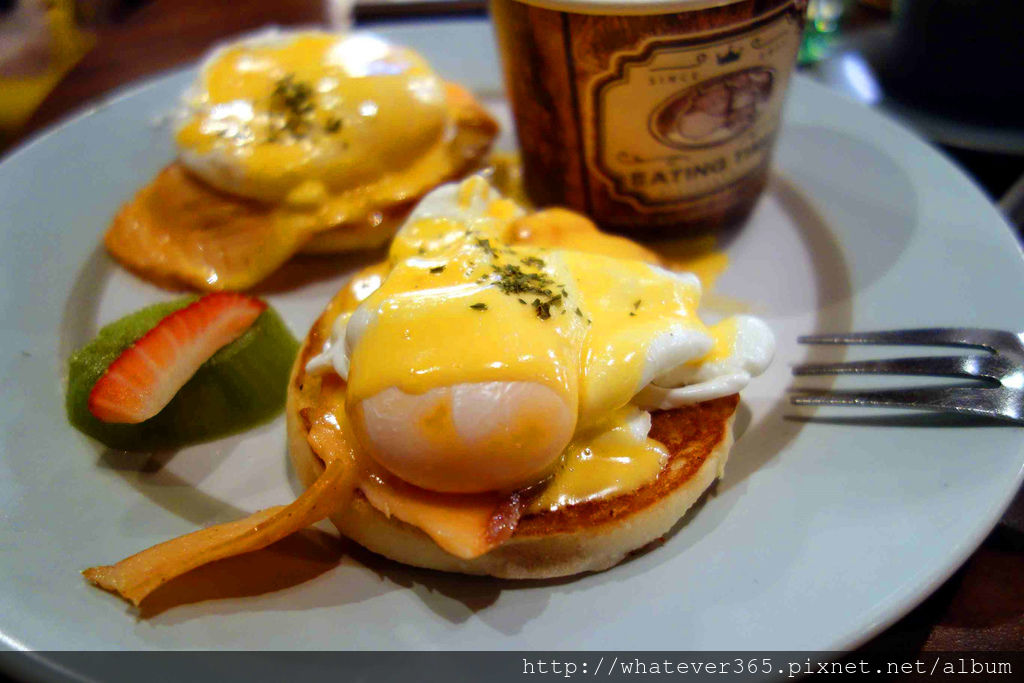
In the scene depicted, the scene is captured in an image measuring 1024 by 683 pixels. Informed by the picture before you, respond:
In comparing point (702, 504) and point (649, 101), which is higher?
point (649, 101)

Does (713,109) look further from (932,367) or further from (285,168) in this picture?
(285,168)

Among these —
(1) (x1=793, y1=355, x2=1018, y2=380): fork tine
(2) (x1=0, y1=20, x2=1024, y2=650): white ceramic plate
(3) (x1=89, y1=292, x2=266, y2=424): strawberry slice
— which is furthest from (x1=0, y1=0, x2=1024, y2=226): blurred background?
(3) (x1=89, y1=292, x2=266, y2=424): strawberry slice

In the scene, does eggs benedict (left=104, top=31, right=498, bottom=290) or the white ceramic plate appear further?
eggs benedict (left=104, top=31, right=498, bottom=290)

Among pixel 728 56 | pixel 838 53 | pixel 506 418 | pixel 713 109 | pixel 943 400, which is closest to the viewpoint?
pixel 506 418

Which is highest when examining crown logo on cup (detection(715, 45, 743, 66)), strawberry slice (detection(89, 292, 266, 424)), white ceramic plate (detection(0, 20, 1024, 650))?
crown logo on cup (detection(715, 45, 743, 66))

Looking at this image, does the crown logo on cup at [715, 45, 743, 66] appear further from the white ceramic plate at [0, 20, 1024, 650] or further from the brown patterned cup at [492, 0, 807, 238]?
the white ceramic plate at [0, 20, 1024, 650]

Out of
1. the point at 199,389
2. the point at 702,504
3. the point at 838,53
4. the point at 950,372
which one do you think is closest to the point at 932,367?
the point at 950,372

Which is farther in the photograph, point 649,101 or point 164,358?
point 649,101

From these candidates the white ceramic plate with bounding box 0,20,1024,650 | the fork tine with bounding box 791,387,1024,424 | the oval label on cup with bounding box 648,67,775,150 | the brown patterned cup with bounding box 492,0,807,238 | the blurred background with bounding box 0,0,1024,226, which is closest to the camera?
the white ceramic plate with bounding box 0,20,1024,650
